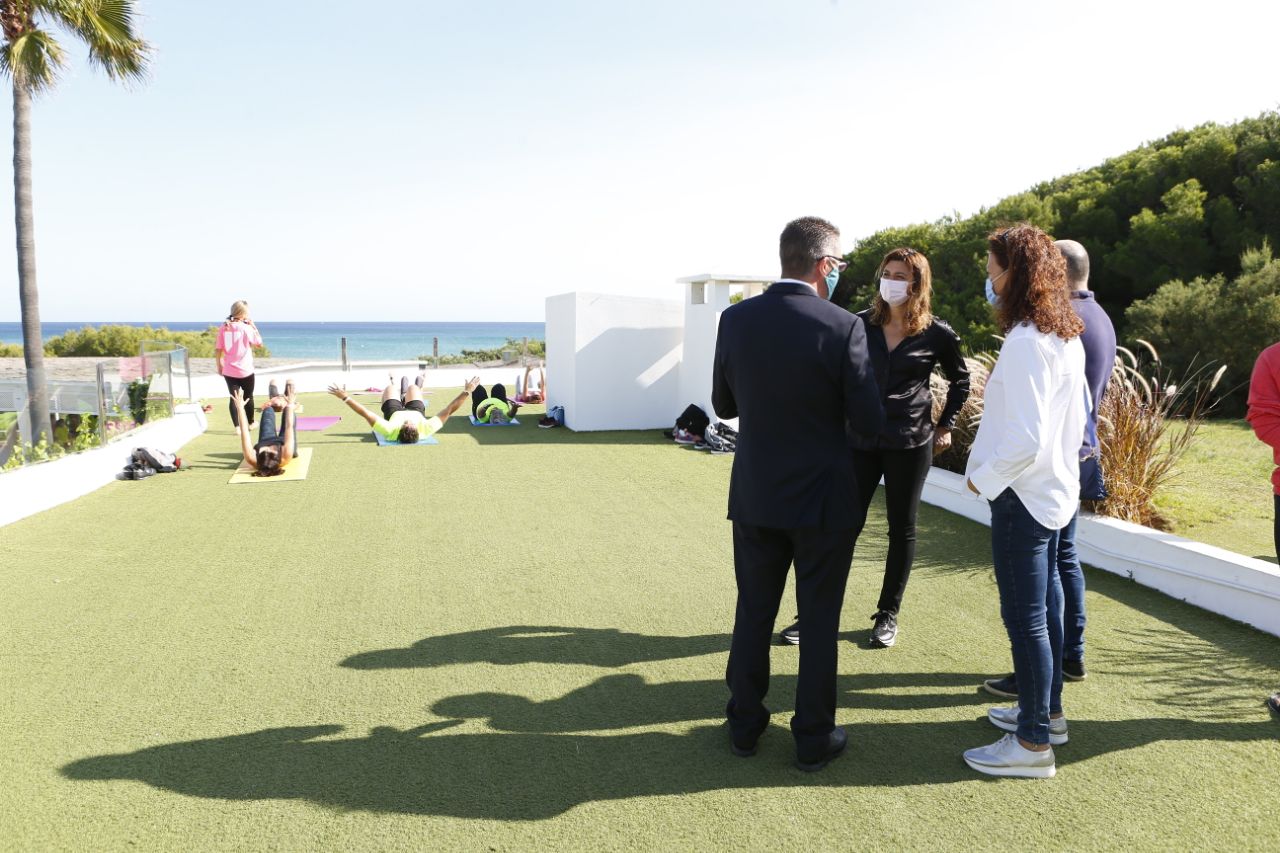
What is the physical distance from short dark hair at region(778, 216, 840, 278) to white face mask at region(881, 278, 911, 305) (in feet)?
2.68

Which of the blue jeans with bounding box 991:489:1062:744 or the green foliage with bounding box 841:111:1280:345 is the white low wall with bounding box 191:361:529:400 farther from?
the blue jeans with bounding box 991:489:1062:744

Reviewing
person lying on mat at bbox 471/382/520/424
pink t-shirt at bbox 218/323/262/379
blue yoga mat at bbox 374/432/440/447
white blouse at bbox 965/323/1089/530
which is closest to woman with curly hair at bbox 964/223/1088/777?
white blouse at bbox 965/323/1089/530

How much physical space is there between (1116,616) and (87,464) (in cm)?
781

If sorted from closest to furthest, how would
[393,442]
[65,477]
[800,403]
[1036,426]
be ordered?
[1036,426] → [800,403] → [65,477] → [393,442]

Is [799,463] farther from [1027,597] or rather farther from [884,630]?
[884,630]

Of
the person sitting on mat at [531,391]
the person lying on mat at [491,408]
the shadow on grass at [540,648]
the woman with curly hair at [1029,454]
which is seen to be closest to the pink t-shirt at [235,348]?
the person lying on mat at [491,408]

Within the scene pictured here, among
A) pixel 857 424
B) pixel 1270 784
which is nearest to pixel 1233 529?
pixel 1270 784

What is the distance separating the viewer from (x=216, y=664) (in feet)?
11.9

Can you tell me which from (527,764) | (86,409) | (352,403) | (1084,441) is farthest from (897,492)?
(86,409)

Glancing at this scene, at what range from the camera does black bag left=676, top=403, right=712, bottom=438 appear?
10031 millimetres

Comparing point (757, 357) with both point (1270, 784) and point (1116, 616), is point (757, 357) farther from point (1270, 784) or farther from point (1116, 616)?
point (1116, 616)

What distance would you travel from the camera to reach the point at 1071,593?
3209 mm

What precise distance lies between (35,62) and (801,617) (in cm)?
1257

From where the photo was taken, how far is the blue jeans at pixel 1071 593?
3080mm
